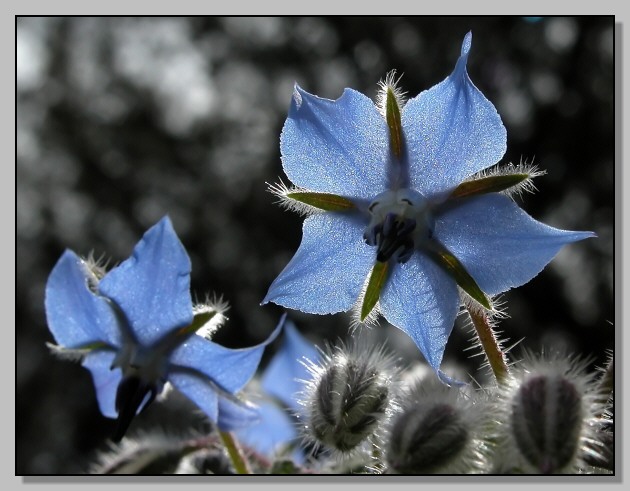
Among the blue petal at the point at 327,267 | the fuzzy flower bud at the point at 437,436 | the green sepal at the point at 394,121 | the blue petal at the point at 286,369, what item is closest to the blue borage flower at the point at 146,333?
the blue petal at the point at 327,267

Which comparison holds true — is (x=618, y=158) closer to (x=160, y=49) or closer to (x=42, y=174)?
(x=160, y=49)

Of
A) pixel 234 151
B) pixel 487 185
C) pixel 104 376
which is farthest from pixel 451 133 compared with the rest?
pixel 234 151

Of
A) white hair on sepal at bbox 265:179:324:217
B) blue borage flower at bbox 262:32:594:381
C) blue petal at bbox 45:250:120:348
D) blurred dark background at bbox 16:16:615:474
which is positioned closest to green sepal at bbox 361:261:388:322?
blue borage flower at bbox 262:32:594:381

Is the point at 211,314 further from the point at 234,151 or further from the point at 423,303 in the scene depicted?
the point at 234,151

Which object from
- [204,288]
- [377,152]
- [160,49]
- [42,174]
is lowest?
[204,288]

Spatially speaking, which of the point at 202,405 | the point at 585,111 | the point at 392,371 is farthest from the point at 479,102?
the point at 585,111

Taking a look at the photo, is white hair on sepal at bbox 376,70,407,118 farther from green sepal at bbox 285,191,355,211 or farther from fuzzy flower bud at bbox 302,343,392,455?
fuzzy flower bud at bbox 302,343,392,455
